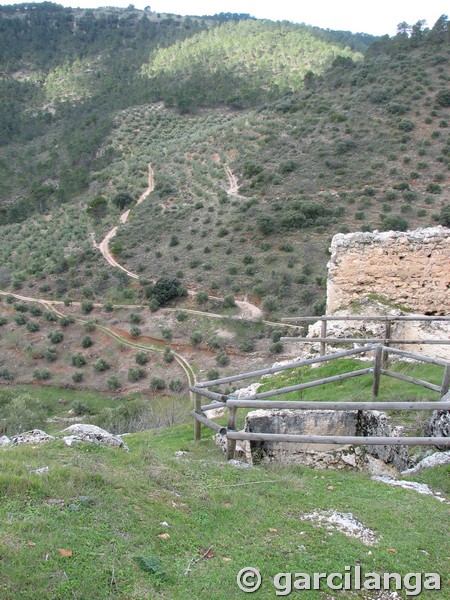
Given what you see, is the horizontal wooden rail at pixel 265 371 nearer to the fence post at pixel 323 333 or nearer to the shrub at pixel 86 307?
the fence post at pixel 323 333

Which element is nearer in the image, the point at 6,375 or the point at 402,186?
the point at 6,375

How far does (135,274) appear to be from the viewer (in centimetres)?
3541

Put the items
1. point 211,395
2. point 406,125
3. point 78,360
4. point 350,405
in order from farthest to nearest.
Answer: point 406,125 < point 78,360 < point 211,395 < point 350,405

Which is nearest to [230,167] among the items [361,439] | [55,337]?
[55,337]

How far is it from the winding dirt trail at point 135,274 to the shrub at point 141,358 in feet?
19.6

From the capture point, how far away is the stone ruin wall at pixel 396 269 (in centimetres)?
1244

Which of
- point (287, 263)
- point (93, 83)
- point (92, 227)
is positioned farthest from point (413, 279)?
point (93, 83)

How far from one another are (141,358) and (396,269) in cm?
1731

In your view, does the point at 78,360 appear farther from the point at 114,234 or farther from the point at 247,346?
the point at 114,234

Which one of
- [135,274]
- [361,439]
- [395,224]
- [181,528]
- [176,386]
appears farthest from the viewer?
[135,274]

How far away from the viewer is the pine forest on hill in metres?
33.2

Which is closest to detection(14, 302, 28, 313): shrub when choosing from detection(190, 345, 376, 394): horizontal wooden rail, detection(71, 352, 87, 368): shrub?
detection(71, 352, 87, 368): shrub

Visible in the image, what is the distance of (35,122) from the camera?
7256cm

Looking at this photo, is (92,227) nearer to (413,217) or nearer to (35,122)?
(413,217)
